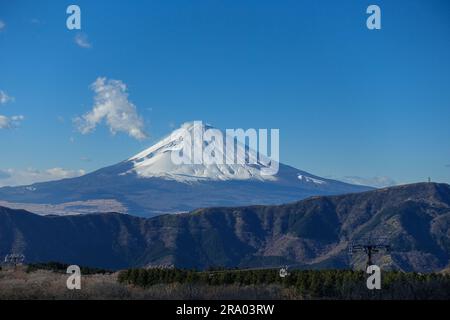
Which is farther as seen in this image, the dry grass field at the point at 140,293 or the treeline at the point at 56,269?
the treeline at the point at 56,269

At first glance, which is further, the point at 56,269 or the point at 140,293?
the point at 56,269

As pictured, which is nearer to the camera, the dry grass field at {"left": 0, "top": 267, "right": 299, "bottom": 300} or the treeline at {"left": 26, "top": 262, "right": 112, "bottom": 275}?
the dry grass field at {"left": 0, "top": 267, "right": 299, "bottom": 300}

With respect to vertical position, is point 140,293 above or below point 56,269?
above

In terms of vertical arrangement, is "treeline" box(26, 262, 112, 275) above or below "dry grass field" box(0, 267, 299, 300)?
below

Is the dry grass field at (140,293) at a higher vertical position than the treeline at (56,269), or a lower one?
higher
